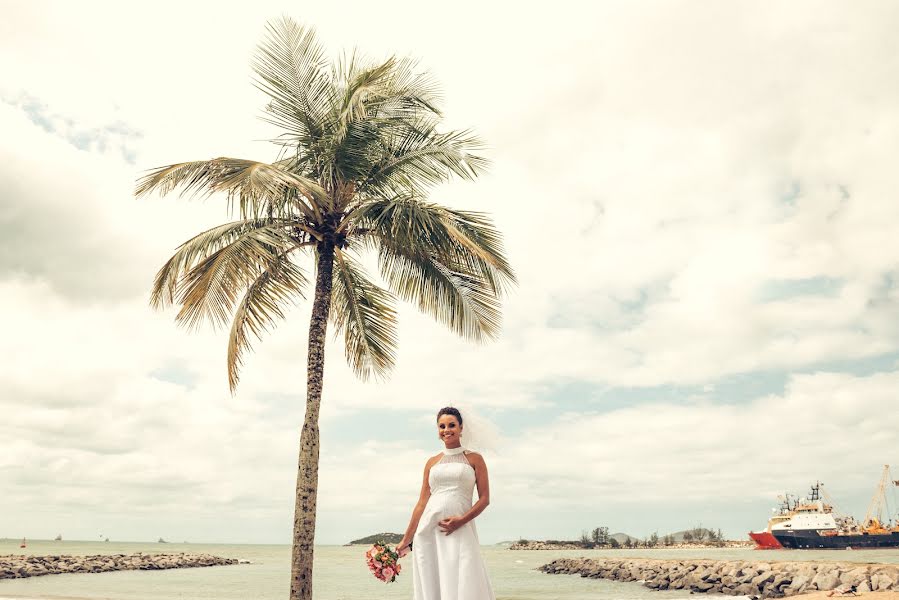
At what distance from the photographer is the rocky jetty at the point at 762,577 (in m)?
23.0

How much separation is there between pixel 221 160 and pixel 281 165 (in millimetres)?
1284

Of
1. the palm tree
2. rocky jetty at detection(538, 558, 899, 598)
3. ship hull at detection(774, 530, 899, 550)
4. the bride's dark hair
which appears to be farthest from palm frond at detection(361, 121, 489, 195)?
ship hull at detection(774, 530, 899, 550)

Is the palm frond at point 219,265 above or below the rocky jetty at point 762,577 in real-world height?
above

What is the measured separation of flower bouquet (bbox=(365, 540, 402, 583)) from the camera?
6.55 m

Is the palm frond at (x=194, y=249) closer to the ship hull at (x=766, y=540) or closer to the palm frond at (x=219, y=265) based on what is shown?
the palm frond at (x=219, y=265)

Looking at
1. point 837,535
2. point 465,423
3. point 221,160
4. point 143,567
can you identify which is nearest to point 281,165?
point 221,160

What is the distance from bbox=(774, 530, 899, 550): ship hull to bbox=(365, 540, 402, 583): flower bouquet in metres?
65.9

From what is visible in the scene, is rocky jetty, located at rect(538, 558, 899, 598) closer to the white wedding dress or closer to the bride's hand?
the white wedding dress

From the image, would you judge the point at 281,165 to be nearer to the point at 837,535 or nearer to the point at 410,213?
the point at 410,213

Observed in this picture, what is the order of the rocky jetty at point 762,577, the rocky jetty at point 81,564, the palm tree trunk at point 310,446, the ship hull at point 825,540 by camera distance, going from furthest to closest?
the ship hull at point 825,540
the rocky jetty at point 81,564
the rocky jetty at point 762,577
the palm tree trunk at point 310,446

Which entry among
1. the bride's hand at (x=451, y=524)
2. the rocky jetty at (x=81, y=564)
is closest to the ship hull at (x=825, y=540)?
the rocky jetty at (x=81, y=564)

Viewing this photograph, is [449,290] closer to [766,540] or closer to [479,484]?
[479,484]

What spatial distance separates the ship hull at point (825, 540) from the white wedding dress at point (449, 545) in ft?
217

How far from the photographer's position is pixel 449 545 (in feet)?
19.3
